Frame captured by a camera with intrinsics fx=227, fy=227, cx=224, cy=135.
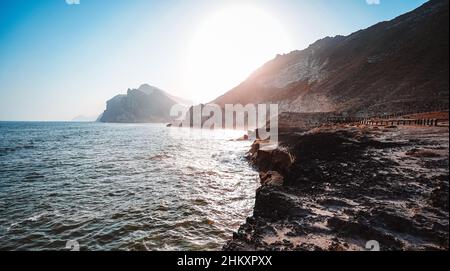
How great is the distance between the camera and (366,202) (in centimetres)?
963

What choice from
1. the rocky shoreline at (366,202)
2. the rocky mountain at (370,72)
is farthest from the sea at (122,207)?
the rocky mountain at (370,72)

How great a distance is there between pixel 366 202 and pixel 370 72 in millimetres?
68371

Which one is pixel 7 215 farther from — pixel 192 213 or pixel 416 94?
pixel 416 94

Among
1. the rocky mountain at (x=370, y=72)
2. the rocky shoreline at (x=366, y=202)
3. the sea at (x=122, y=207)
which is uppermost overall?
the rocky mountain at (x=370, y=72)

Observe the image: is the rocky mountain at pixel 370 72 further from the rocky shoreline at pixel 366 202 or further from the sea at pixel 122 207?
the sea at pixel 122 207

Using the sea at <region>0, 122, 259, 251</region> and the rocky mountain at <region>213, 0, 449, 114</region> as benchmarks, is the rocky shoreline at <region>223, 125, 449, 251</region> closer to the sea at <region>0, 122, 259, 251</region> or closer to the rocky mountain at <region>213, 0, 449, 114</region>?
the rocky mountain at <region>213, 0, 449, 114</region>

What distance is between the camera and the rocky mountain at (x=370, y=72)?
22.1 ft

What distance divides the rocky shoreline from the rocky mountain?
1.63 metres

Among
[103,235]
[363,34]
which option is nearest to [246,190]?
[103,235]

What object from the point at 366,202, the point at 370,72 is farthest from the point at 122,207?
the point at 370,72

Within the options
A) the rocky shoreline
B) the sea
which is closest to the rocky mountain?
the rocky shoreline

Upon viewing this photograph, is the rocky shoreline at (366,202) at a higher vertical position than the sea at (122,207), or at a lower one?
higher

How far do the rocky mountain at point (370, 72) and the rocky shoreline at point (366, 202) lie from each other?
1627 millimetres
